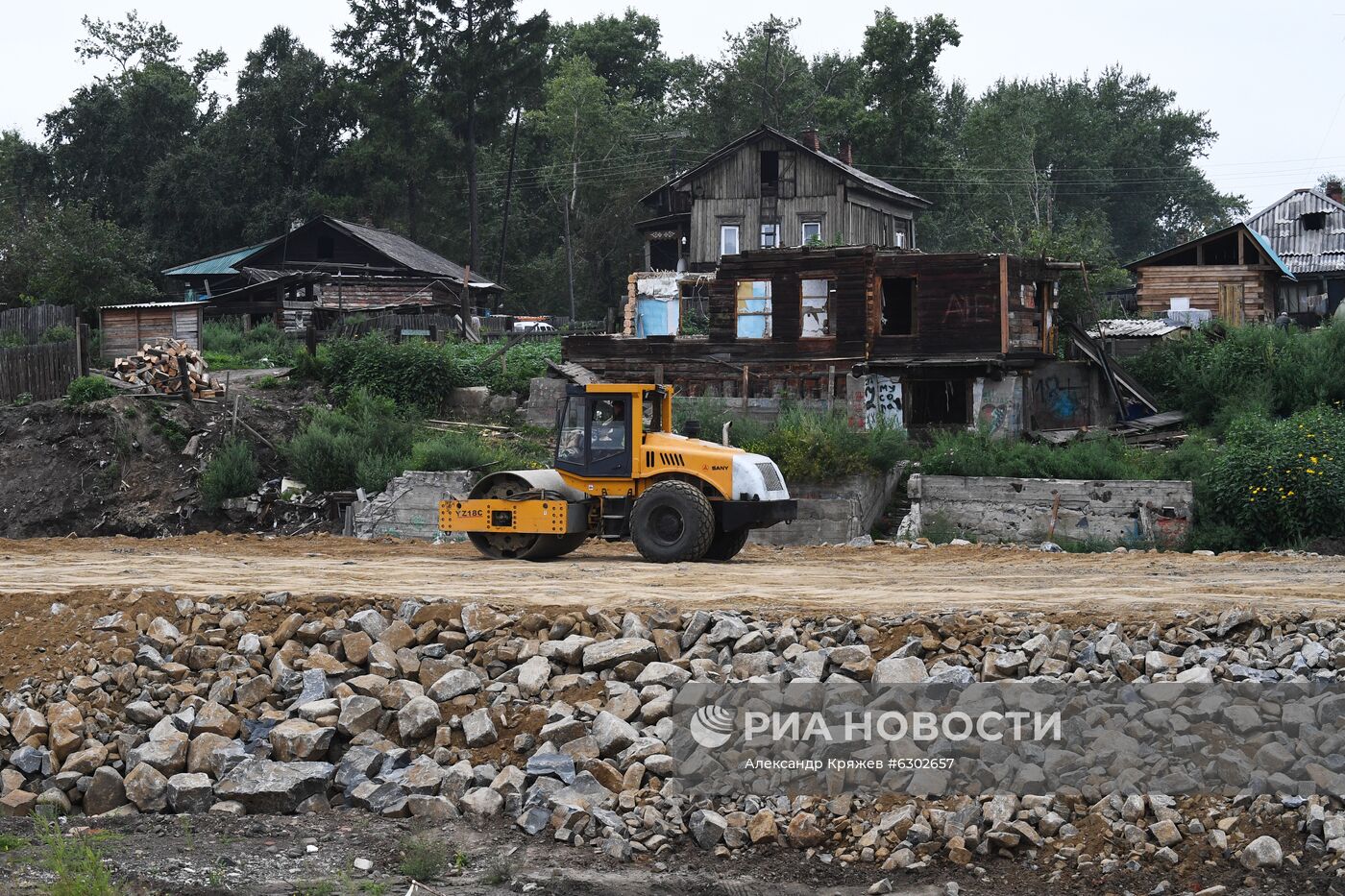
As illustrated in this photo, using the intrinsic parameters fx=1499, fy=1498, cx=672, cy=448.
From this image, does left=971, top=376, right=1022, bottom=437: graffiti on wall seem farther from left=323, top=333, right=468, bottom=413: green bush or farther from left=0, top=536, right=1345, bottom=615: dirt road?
left=0, top=536, right=1345, bottom=615: dirt road

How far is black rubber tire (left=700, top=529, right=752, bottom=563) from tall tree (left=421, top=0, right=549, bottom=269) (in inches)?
1730

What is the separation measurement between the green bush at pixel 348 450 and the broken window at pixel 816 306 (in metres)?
9.93

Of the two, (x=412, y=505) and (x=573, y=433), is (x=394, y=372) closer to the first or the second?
(x=412, y=505)

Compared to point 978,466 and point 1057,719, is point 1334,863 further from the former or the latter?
point 978,466

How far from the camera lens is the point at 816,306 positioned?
3541 cm

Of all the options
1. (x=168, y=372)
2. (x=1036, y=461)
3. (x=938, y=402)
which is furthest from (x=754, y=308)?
(x=168, y=372)

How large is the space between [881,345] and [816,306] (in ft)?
5.92

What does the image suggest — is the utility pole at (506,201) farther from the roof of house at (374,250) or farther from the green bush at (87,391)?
the green bush at (87,391)

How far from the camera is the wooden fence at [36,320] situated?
41125 mm

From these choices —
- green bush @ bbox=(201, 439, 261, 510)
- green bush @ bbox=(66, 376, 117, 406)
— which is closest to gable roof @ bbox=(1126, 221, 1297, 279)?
green bush @ bbox=(201, 439, 261, 510)

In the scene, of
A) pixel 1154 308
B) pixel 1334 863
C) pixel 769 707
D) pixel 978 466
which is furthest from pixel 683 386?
pixel 1334 863

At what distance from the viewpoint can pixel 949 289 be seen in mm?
34719

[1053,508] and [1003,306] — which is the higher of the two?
[1003,306]

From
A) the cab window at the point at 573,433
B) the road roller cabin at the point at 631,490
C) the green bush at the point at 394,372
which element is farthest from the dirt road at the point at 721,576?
the green bush at the point at 394,372
